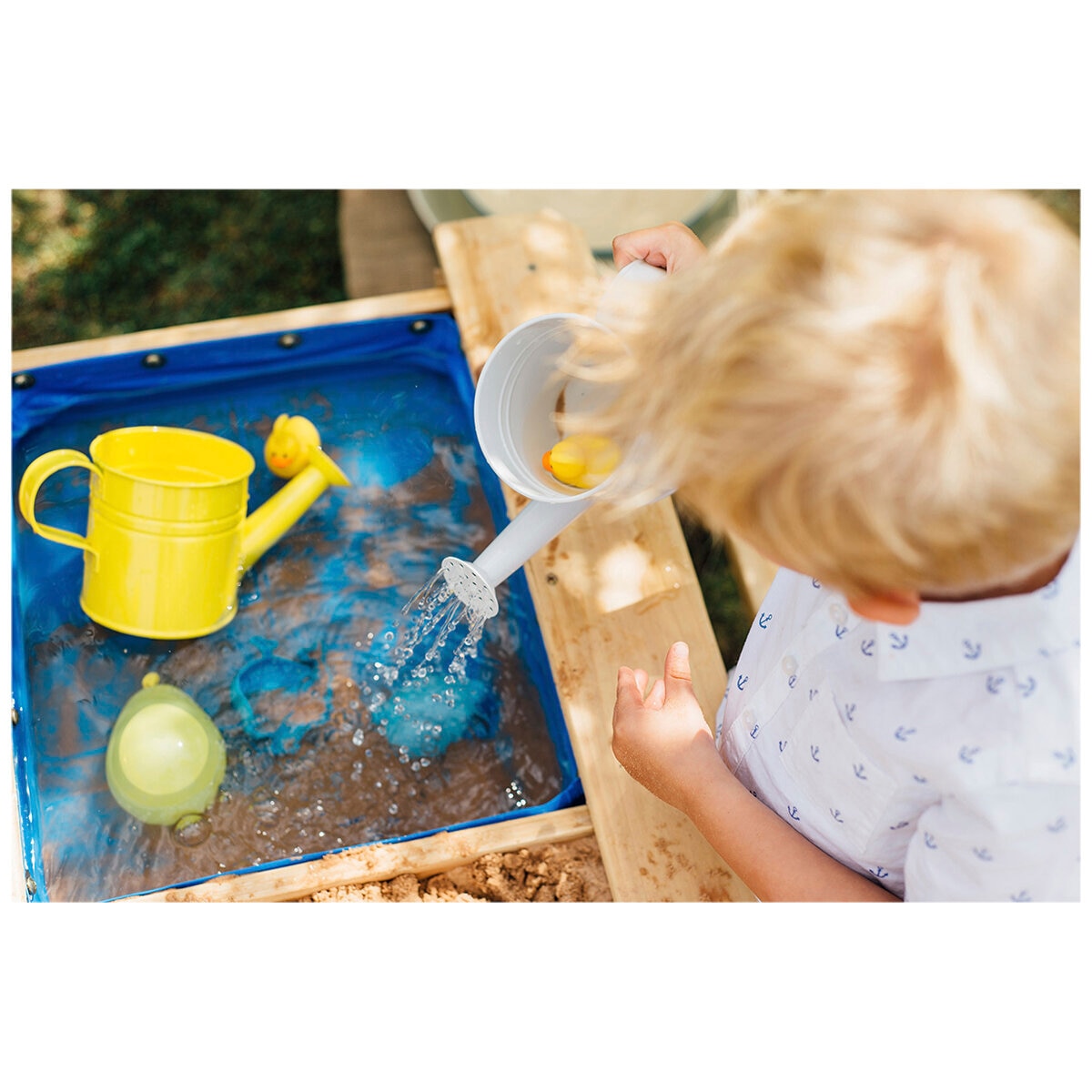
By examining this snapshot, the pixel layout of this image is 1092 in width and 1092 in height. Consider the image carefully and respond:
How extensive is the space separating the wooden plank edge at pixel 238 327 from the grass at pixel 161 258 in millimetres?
710

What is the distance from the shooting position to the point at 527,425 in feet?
3.13

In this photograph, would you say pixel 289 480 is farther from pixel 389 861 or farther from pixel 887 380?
pixel 887 380

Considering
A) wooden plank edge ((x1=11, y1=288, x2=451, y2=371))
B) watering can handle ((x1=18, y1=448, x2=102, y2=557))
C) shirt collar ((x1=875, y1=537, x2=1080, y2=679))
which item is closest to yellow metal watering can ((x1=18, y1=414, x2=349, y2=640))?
watering can handle ((x1=18, y1=448, x2=102, y2=557))

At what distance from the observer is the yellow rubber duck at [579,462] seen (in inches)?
34.4

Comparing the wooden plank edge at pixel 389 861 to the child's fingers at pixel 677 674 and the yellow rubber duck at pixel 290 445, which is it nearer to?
the child's fingers at pixel 677 674

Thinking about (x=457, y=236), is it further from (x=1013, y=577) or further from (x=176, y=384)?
(x=1013, y=577)

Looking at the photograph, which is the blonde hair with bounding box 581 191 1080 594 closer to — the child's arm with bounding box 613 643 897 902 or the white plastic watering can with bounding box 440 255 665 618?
the white plastic watering can with bounding box 440 255 665 618

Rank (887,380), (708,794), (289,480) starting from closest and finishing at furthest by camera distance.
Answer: (887,380)
(708,794)
(289,480)

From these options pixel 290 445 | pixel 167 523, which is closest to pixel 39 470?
pixel 167 523

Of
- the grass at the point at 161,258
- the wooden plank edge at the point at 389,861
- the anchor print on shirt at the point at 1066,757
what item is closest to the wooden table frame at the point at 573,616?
the wooden plank edge at the point at 389,861

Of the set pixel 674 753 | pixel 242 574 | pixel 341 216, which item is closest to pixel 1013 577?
pixel 674 753

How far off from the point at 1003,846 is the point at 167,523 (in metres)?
0.91

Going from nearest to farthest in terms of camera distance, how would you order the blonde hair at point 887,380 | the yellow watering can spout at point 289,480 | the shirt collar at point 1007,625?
the blonde hair at point 887,380, the shirt collar at point 1007,625, the yellow watering can spout at point 289,480
